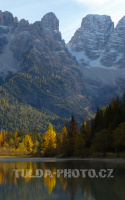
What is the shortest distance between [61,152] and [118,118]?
31.6m

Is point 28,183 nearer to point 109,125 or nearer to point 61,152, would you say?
point 109,125

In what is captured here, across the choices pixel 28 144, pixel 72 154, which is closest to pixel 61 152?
pixel 72 154

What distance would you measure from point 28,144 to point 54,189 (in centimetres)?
15820

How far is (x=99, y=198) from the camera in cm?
3050

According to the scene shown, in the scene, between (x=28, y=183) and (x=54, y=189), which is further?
(x=28, y=183)

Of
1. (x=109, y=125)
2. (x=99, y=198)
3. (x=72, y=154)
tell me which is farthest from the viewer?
(x=72, y=154)

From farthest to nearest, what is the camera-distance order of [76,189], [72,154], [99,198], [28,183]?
[72,154]
[28,183]
[76,189]
[99,198]

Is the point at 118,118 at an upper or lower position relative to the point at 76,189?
upper

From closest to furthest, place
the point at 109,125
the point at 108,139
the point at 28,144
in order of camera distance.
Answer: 1. the point at 108,139
2. the point at 109,125
3. the point at 28,144

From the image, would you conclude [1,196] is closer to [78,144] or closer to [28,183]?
[28,183]

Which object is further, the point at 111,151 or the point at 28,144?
the point at 28,144

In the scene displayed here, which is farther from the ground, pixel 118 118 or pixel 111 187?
pixel 118 118

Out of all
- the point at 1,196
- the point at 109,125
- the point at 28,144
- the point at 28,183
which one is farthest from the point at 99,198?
the point at 28,144

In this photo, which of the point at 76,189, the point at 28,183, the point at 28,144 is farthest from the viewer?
the point at 28,144
